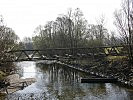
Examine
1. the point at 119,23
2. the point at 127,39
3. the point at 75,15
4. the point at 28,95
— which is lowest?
the point at 28,95

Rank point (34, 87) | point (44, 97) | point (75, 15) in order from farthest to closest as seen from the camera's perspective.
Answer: point (75, 15), point (34, 87), point (44, 97)

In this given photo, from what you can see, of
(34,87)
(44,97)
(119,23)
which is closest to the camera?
(44,97)

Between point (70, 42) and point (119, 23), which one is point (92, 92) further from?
point (70, 42)

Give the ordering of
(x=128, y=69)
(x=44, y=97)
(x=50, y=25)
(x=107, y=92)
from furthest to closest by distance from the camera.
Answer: (x=50, y=25), (x=128, y=69), (x=107, y=92), (x=44, y=97)

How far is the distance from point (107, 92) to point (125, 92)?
5.88 feet

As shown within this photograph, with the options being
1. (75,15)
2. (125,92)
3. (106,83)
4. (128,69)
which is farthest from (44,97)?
(75,15)

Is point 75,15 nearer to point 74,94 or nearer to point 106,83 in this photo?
point 106,83

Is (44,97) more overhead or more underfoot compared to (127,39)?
more underfoot

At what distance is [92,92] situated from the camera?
26.8 m

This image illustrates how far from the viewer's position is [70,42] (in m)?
73.9

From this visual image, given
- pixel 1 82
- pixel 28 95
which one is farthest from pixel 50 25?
pixel 28 95

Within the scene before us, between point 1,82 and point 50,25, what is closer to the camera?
point 1,82

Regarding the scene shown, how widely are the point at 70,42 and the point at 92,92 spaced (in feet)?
156

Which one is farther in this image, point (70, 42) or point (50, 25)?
point (50, 25)
